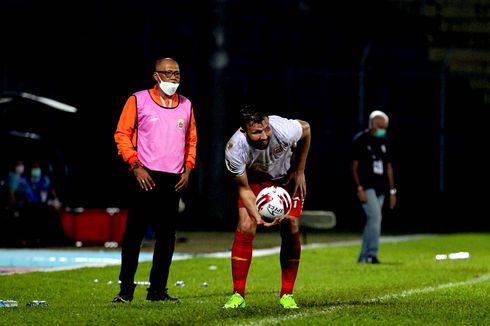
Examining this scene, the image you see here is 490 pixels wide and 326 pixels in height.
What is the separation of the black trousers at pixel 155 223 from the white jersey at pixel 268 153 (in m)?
1.00

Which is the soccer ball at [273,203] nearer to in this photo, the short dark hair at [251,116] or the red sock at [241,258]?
A: the red sock at [241,258]

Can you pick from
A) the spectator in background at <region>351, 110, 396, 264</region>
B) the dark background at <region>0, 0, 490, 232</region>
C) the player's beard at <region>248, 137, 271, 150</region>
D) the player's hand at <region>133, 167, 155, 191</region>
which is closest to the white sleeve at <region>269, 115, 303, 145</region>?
the player's beard at <region>248, 137, 271, 150</region>

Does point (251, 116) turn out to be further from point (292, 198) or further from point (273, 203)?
point (292, 198)

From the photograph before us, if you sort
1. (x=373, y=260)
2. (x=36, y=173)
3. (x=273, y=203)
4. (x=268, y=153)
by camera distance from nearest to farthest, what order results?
(x=273, y=203)
(x=268, y=153)
(x=373, y=260)
(x=36, y=173)

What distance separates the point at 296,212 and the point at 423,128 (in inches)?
898

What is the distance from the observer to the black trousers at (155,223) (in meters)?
11.1

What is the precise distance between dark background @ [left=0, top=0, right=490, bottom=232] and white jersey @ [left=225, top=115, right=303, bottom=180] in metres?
20.6

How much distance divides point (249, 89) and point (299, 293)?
20.2 metres

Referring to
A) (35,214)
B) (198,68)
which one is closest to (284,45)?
(198,68)

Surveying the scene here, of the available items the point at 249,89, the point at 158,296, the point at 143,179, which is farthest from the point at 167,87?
the point at 249,89

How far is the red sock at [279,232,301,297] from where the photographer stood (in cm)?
1048

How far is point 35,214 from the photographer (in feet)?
74.3

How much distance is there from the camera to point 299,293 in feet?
41.2

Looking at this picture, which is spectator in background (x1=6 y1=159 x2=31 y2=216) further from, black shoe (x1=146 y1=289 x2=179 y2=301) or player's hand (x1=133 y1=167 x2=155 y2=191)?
player's hand (x1=133 y1=167 x2=155 y2=191)
